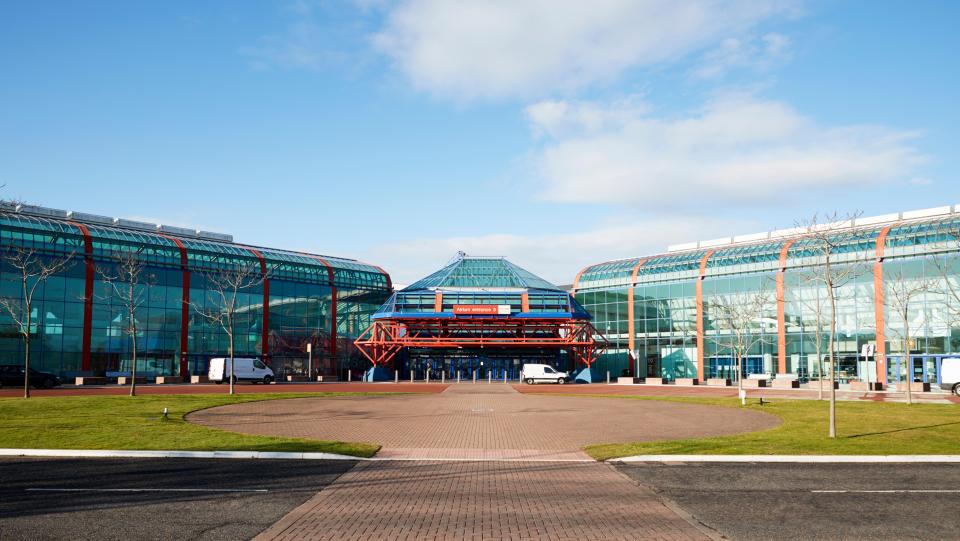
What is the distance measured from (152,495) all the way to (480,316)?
61140 mm

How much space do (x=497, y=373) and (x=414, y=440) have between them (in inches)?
2275

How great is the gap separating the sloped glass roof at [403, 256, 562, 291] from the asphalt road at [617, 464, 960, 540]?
6249 centimetres

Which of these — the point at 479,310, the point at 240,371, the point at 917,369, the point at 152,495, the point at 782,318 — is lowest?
the point at 240,371

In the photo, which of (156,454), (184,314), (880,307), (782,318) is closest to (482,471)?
→ (156,454)

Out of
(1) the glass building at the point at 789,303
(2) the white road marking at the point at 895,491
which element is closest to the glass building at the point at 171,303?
(1) the glass building at the point at 789,303

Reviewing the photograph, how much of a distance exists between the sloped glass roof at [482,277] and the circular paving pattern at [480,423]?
139 feet

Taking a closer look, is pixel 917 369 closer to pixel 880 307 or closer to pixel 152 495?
pixel 880 307

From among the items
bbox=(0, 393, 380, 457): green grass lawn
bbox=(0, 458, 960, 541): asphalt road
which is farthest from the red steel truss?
bbox=(0, 458, 960, 541): asphalt road

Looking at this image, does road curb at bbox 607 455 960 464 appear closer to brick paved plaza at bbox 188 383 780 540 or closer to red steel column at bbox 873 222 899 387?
brick paved plaza at bbox 188 383 780 540

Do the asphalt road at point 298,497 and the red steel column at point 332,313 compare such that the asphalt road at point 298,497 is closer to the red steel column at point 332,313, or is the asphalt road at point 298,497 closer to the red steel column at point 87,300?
the red steel column at point 87,300

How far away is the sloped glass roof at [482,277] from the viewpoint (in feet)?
261

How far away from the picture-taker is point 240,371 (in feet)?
199

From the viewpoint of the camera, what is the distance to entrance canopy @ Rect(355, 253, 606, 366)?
7331cm

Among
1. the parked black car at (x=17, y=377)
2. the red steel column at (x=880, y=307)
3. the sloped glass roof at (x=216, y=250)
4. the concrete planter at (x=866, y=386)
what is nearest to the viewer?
the parked black car at (x=17, y=377)
